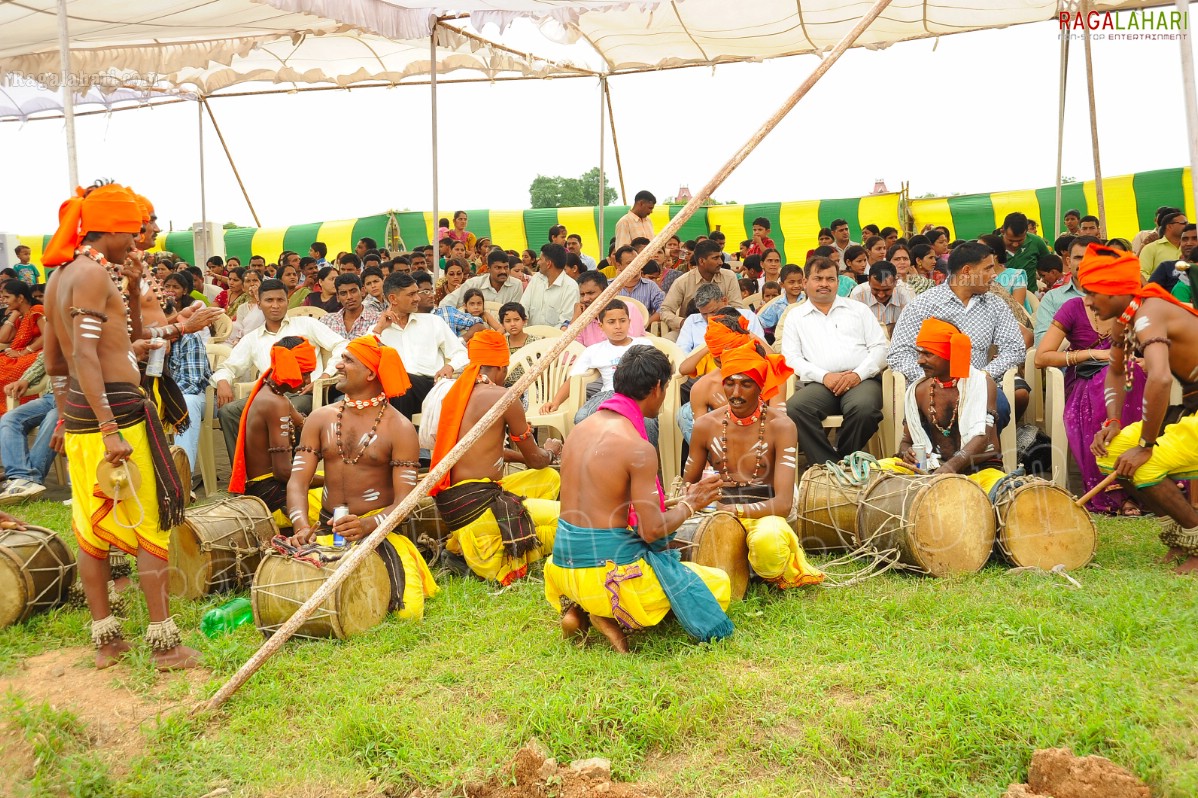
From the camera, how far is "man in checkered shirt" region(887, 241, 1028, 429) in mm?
7531

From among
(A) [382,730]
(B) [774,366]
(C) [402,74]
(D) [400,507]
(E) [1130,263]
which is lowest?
(A) [382,730]

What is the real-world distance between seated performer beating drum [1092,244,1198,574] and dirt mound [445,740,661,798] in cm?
368

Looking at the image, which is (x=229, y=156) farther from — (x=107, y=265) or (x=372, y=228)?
(x=107, y=265)

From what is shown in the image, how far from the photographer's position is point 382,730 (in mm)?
4070

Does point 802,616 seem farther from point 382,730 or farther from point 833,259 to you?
point 833,259

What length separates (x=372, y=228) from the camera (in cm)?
2066

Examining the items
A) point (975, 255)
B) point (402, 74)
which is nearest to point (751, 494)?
point (975, 255)

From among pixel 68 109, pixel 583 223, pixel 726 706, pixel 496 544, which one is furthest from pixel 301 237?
pixel 726 706

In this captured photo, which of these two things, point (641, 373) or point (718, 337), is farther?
point (718, 337)

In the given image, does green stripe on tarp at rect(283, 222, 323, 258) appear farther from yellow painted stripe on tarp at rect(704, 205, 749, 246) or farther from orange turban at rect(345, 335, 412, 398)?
orange turban at rect(345, 335, 412, 398)

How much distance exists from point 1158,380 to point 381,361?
14.2 ft

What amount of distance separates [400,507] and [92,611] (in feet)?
5.83

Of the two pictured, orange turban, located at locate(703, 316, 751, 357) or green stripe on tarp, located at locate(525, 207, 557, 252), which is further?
green stripe on tarp, located at locate(525, 207, 557, 252)

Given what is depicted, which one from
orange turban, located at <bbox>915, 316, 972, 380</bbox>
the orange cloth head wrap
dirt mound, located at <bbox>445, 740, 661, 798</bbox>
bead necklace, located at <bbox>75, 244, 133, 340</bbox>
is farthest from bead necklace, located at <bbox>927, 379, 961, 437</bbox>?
bead necklace, located at <bbox>75, 244, 133, 340</bbox>
